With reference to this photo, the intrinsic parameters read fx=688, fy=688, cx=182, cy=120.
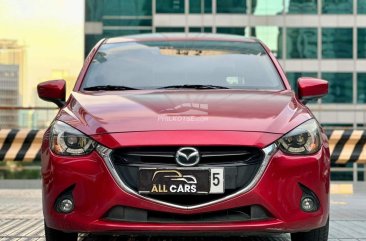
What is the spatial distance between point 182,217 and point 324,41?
1853 inches

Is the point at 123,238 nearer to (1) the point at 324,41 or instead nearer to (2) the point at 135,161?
(2) the point at 135,161

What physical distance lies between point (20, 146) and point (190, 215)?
770 centimetres

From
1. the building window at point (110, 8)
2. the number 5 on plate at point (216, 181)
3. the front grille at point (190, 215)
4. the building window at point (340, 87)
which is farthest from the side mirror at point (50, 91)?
the building window at point (340, 87)

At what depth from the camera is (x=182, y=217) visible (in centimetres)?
392

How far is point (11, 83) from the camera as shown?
19812 millimetres

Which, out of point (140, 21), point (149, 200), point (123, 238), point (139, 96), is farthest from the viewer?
point (140, 21)

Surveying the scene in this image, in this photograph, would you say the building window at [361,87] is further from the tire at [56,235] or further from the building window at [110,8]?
the tire at [56,235]

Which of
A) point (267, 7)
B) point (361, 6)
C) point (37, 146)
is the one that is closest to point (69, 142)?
point (37, 146)

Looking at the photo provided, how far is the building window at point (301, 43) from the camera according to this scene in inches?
1935

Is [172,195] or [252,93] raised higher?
[252,93]

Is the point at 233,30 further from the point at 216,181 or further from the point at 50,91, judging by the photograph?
the point at 216,181

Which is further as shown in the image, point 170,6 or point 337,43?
point 337,43

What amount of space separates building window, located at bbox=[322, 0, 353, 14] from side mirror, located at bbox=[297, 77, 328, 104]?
151 ft

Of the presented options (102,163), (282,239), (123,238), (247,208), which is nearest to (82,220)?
(102,163)
